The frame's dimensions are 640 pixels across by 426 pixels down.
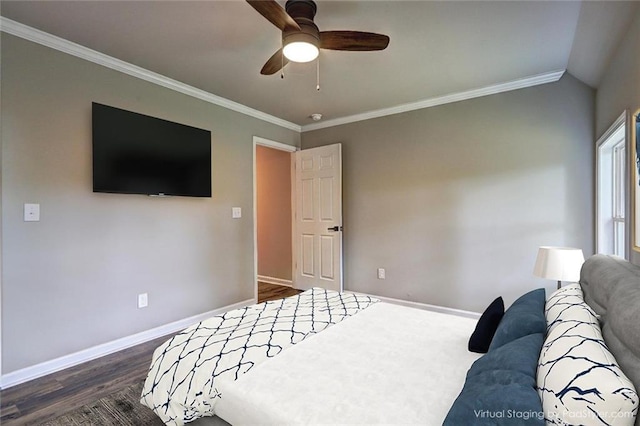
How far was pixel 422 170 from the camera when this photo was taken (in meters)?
3.80

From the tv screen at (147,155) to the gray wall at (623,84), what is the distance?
11.2ft

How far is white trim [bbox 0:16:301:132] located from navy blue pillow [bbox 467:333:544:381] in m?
3.35

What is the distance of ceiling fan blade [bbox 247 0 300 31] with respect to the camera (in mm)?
1474

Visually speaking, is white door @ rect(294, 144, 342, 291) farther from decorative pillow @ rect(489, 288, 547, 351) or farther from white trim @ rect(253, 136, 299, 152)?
decorative pillow @ rect(489, 288, 547, 351)

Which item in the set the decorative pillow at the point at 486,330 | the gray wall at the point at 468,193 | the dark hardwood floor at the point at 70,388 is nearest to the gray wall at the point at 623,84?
the gray wall at the point at 468,193

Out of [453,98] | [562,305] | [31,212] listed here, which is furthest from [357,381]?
[453,98]

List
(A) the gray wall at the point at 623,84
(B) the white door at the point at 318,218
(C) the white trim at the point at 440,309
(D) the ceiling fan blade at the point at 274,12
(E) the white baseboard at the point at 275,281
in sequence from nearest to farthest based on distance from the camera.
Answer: (D) the ceiling fan blade at the point at 274,12 < (A) the gray wall at the point at 623,84 < (C) the white trim at the point at 440,309 < (B) the white door at the point at 318,218 < (E) the white baseboard at the point at 275,281

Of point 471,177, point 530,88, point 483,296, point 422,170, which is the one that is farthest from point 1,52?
point 483,296

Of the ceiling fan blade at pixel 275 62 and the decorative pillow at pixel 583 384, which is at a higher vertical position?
the ceiling fan blade at pixel 275 62

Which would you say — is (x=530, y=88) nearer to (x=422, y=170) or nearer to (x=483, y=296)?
(x=422, y=170)

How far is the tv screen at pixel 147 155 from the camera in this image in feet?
8.66

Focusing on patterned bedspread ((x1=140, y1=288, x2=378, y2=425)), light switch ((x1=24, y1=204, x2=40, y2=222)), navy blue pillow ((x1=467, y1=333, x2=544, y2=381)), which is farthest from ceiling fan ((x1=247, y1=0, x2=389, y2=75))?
light switch ((x1=24, y1=204, x2=40, y2=222))

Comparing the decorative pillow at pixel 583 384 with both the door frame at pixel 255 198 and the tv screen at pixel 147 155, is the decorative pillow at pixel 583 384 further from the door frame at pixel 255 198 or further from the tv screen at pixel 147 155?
the door frame at pixel 255 198

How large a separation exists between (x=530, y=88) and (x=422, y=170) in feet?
4.25
